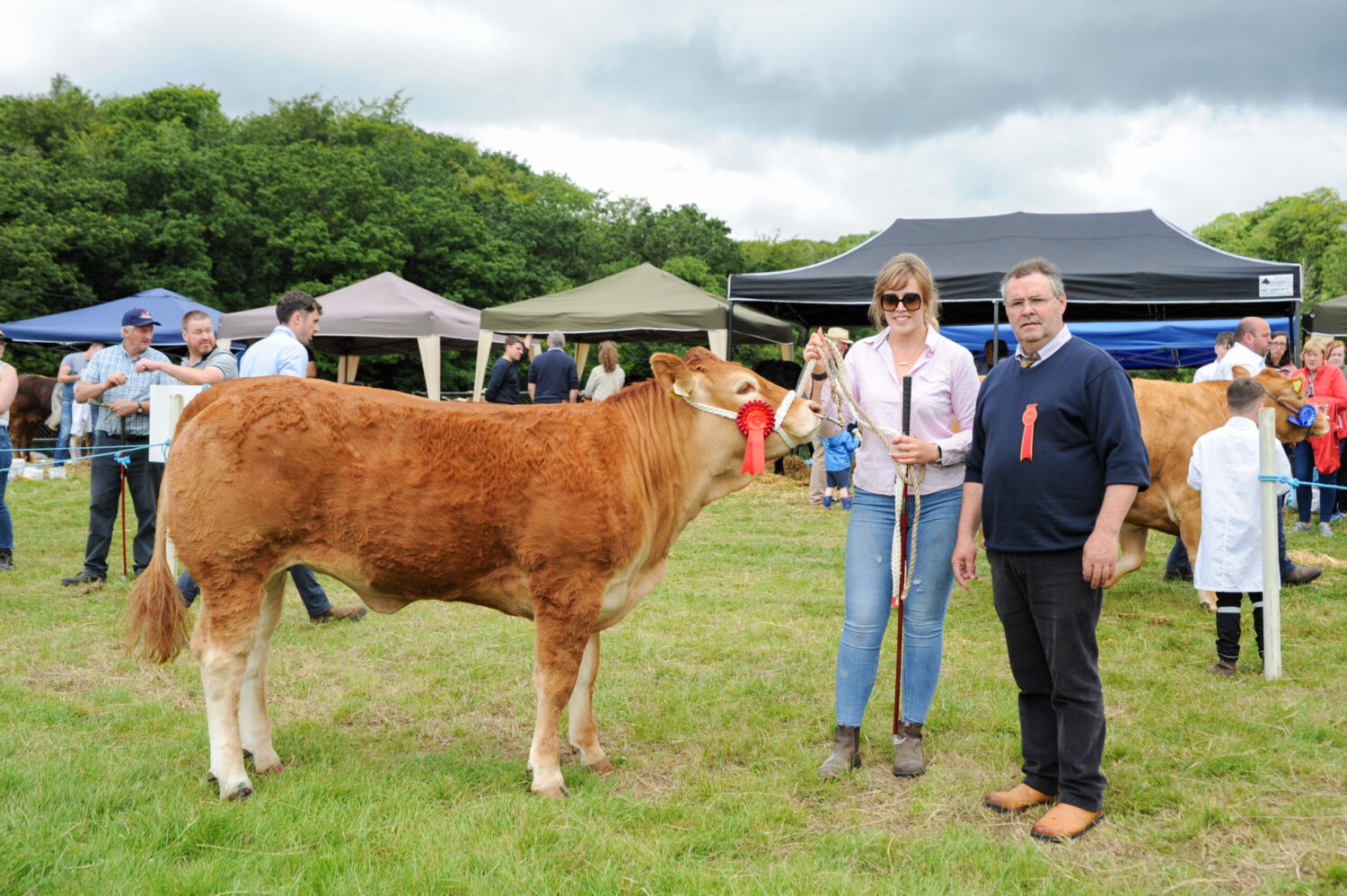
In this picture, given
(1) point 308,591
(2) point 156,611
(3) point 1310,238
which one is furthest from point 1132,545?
(3) point 1310,238

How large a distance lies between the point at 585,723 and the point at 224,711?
4.50 ft

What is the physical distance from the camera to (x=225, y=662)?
3.62 meters

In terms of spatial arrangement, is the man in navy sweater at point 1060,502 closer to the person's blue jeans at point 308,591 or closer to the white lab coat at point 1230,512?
the white lab coat at point 1230,512

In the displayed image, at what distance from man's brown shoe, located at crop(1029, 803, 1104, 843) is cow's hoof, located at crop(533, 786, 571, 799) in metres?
1.66

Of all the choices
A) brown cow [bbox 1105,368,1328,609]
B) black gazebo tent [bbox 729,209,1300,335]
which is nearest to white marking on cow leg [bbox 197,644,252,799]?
brown cow [bbox 1105,368,1328,609]

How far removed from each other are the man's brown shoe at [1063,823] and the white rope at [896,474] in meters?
0.95

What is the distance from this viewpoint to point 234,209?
31.4 meters

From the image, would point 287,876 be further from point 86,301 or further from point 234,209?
point 234,209

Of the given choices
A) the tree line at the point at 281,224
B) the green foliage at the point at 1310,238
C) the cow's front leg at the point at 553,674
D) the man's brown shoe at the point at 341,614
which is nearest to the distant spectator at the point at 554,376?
the man's brown shoe at the point at 341,614

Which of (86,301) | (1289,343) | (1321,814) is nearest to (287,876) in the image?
(1321,814)

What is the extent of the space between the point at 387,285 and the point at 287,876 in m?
18.2

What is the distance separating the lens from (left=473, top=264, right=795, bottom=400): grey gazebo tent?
49.8 ft

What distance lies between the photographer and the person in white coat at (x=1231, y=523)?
5.25 metres

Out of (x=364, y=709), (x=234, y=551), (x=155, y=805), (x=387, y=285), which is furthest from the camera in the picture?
(x=387, y=285)
